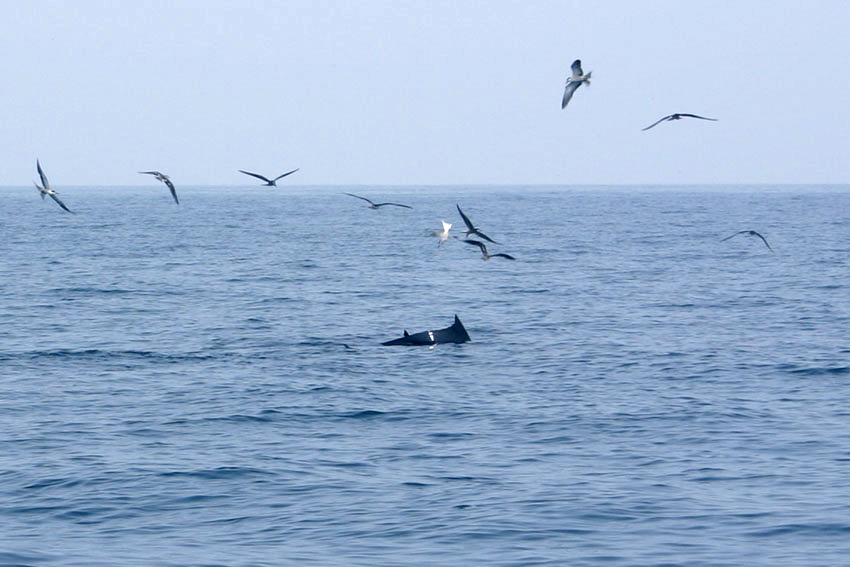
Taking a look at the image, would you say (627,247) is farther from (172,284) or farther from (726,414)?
(726,414)

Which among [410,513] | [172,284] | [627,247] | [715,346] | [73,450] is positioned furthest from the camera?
[627,247]

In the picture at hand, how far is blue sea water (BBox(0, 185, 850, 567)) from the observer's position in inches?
539

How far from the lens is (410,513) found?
14.5 m

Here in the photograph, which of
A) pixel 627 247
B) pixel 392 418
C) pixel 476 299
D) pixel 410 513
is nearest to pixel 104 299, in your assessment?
pixel 476 299

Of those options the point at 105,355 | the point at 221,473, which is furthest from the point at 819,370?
the point at 105,355

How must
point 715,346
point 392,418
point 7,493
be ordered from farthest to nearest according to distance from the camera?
point 715,346, point 392,418, point 7,493

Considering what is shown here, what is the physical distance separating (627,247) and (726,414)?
4515 centimetres

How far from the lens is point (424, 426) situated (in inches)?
755
